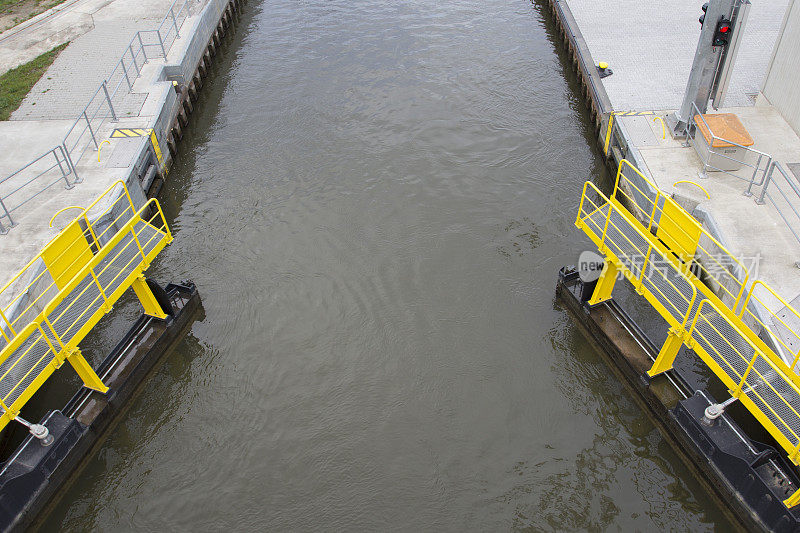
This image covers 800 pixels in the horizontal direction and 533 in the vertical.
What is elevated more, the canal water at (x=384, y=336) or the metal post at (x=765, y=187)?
the metal post at (x=765, y=187)

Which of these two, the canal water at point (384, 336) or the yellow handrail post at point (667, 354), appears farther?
the yellow handrail post at point (667, 354)

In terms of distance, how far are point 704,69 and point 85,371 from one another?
566 inches

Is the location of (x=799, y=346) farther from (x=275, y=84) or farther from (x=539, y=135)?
(x=275, y=84)

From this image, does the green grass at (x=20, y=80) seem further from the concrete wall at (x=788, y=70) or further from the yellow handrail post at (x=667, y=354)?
the concrete wall at (x=788, y=70)

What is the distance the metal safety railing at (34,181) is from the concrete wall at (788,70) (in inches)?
678

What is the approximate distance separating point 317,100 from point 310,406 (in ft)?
37.2

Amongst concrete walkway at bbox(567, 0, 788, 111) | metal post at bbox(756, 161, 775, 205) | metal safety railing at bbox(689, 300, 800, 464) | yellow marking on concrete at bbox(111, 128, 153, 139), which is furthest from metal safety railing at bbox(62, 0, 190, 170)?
metal post at bbox(756, 161, 775, 205)

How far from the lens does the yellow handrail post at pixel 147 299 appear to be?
38.8 feet

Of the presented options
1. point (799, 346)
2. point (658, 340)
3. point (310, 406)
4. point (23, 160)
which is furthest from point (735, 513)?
point (23, 160)

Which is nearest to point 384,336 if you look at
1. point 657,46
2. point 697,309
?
point 697,309

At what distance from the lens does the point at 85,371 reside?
10.8 m

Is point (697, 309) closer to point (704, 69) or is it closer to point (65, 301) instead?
point (704, 69)

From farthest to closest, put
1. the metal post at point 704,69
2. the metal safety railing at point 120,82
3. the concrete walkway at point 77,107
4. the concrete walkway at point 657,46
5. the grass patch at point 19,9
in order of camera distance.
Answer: the grass patch at point 19,9 < the concrete walkway at point 657,46 < the metal safety railing at point 120,82 < the concrete walkway at point 77,107 < the metal post at point 704,69

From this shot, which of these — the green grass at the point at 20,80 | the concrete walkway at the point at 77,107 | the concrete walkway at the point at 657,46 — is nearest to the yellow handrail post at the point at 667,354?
the concrete walkway at the point at 657,46
